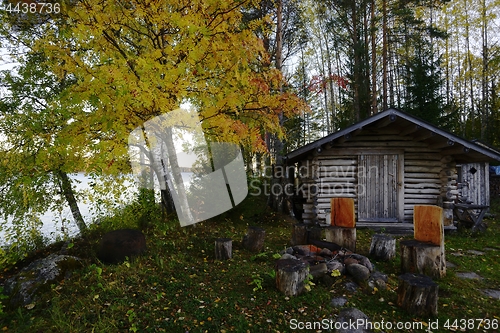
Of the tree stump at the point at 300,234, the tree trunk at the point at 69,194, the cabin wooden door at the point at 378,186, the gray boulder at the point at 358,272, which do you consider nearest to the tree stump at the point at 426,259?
the gray boulder at the point at 358,272

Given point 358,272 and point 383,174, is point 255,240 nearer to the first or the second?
point 358,272

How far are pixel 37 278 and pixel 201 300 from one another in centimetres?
299

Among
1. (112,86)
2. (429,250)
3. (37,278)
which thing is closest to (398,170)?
(429,250)

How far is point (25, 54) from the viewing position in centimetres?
851

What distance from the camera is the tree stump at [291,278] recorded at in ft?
14.0

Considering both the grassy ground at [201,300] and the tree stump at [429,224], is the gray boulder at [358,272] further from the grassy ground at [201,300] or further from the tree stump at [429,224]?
the tree stump at [429,224]

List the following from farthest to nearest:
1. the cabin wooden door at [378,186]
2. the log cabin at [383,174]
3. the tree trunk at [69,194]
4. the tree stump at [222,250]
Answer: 1. the cabin wooden door at [378,186]
2. the log cabin at [383,174]
3. the tree trunk at [69,194]
4. the tree stump at [222,250]

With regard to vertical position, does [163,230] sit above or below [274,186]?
below

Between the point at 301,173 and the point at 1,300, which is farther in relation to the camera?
the point at 301,173

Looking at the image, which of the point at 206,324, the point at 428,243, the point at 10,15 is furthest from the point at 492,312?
the point at 10,15

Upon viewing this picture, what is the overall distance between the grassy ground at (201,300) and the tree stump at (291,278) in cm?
12

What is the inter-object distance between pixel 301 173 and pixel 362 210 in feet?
9.36

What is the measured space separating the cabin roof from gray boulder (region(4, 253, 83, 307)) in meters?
7.52

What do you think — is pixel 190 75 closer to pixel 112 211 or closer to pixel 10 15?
pixel 112 211
